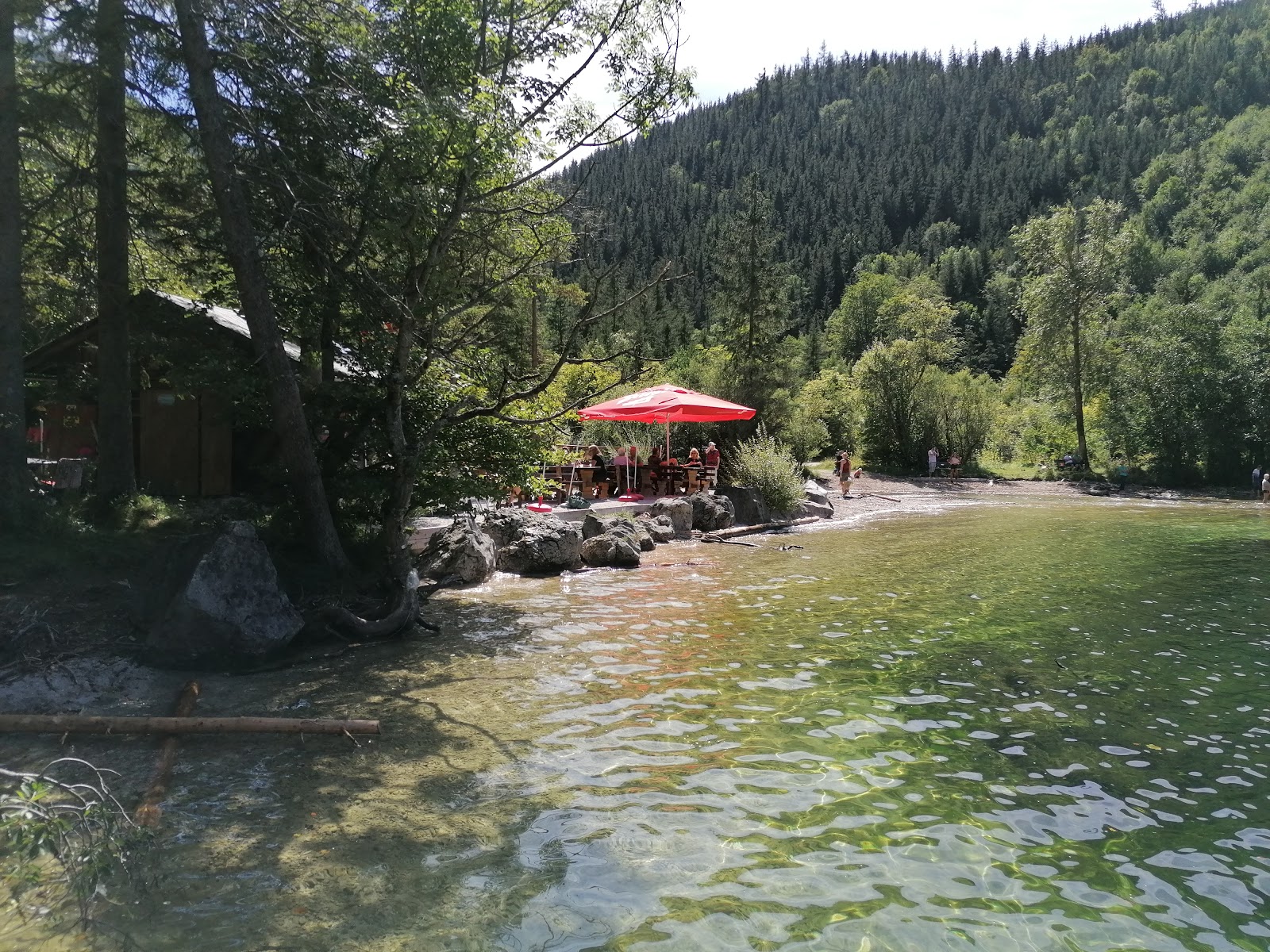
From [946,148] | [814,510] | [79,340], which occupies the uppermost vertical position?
[946,148]

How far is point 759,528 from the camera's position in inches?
695

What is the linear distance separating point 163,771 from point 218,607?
8.82ft

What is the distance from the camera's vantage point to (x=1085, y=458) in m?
33.5

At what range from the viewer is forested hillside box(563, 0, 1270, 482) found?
31.2 m

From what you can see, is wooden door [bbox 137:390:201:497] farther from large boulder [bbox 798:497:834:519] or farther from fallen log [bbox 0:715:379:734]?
large boulder [bbox 798:497:834:519]

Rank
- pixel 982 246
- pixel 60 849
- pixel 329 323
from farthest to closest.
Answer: pixel 982 246
pixel 329 323
pixel 60 849

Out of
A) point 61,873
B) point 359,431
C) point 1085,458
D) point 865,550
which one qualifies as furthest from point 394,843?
point 1085,458

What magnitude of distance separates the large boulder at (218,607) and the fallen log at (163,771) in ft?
3.16

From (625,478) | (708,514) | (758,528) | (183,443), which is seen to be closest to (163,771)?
(183,443)

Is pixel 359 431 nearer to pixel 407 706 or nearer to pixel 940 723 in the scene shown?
pixel 407 706

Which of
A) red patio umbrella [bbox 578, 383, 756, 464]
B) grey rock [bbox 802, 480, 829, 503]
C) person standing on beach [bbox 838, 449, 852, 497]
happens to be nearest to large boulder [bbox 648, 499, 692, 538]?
red patio umbrella [bbox 578, 383, 756, 464]

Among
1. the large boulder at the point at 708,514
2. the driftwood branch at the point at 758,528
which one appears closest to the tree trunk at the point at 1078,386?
the driftwood branch at the point at 758,528

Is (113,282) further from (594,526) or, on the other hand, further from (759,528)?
(759,528)

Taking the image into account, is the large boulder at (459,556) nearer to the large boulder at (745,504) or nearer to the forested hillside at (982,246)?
the forested hillside at (982,246)
